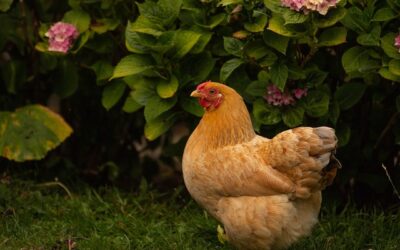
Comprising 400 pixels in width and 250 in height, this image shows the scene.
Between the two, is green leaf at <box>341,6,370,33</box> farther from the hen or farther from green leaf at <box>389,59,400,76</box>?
the hen

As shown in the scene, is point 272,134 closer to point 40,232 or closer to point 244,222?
point 244,222

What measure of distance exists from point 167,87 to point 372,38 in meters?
1.23

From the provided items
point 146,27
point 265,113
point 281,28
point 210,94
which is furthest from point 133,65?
point 281,28

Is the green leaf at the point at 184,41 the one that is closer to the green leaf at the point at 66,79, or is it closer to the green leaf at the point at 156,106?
the green leaf at the point at 156,106

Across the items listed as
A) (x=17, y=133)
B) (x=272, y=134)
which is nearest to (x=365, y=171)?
(x=272, y=134)

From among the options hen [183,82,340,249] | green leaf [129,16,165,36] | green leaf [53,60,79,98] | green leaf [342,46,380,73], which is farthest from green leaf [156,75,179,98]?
green leaf [53,60,79,98]

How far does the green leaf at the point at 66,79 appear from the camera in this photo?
619cm

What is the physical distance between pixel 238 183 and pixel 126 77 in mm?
1385

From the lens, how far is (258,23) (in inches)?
195

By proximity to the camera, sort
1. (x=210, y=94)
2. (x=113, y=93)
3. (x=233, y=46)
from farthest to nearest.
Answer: (x=113, y=93) → (x=233, y=46) → (x=210, y=94)

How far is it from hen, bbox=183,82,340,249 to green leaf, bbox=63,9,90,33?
4.45 ft

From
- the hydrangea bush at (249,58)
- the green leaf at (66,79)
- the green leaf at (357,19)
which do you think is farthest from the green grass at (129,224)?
the green leaf at (357,19)

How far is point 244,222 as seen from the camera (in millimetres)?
4414

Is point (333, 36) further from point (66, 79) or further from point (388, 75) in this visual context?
point (66, 79)
